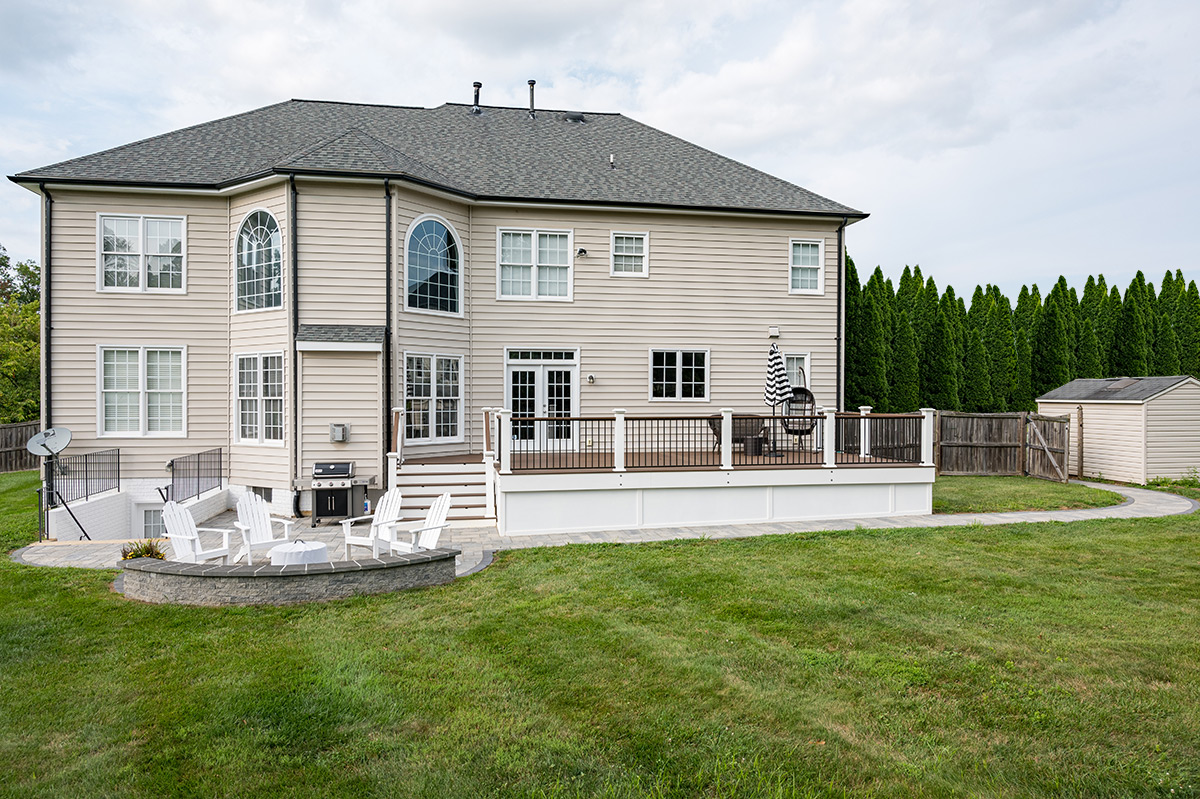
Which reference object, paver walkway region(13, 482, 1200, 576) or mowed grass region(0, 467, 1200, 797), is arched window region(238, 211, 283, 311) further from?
mowed grass region(0, 467, 1200, 797)

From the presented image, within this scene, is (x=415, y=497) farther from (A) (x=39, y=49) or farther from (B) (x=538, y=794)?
(A) (x=39, y=49)

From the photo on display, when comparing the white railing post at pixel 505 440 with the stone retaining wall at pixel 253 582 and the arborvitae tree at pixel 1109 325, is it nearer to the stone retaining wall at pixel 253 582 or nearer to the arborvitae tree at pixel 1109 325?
the stone retaining wall at pixel 253 582

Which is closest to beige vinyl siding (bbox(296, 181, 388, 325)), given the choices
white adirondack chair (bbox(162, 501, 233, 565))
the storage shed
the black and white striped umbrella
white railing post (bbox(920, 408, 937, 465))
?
white adirondack chair (bbox(162, 501, 233, 565))

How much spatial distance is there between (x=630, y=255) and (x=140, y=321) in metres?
10.5

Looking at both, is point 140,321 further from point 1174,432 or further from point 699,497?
point 1174,432

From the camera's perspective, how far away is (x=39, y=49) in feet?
42.0

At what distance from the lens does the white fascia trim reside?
12.7 meters

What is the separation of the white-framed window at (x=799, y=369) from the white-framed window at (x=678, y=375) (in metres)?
2.15

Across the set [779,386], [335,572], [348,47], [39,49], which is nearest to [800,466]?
[779,386]

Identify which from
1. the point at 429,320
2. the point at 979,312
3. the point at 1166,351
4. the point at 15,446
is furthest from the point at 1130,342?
the point at 15,446

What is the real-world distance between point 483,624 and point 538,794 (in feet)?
9.51

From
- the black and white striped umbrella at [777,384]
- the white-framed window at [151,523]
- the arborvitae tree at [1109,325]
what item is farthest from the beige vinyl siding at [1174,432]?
the white-framed window at [151,523]

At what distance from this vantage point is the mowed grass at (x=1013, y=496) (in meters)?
13.3

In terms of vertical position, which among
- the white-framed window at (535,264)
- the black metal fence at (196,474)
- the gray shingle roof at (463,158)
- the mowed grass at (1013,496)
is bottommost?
the mowed grass at (1013,496)
